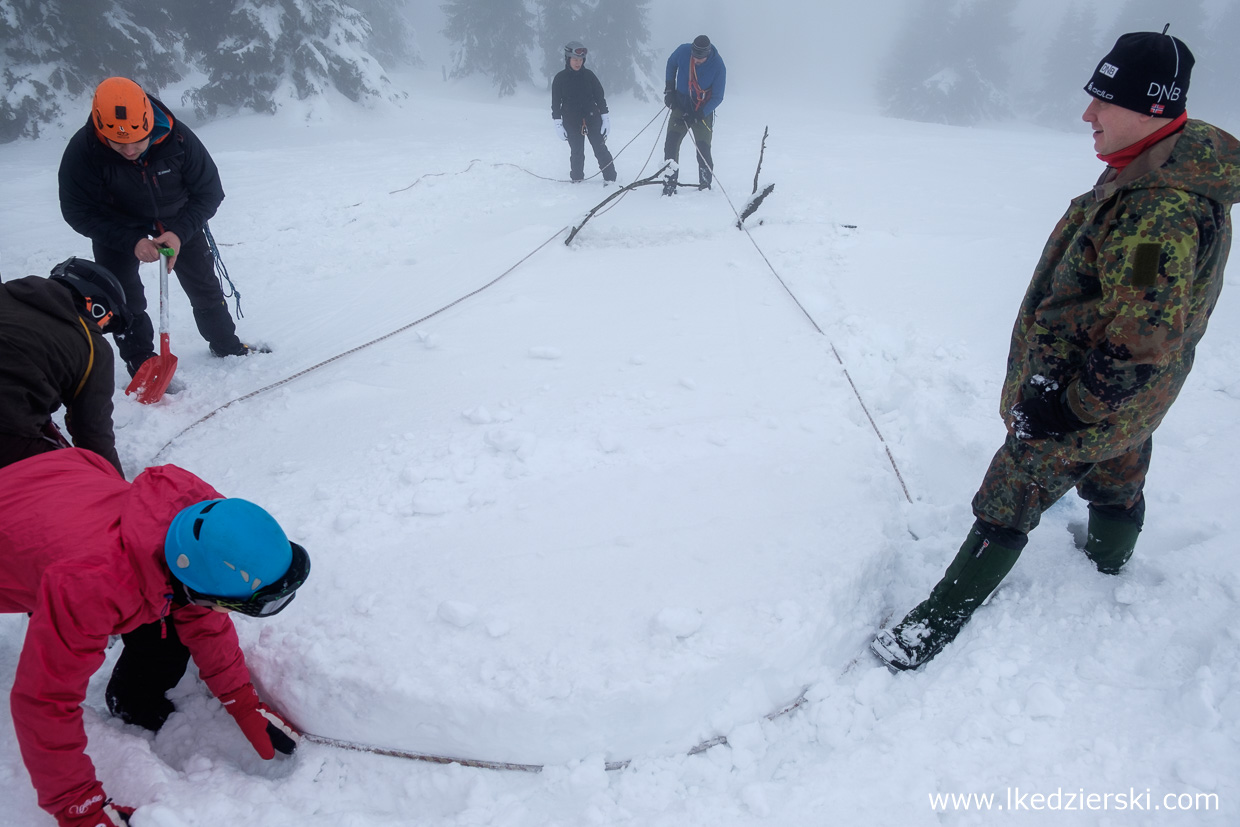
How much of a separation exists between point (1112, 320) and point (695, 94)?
6.52 metres

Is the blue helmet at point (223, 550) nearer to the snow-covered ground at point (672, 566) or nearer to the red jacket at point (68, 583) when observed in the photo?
the red jacket at point (68, 583)

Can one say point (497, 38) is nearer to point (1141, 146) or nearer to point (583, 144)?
point (583, 144)

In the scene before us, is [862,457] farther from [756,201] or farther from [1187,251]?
[756,201]

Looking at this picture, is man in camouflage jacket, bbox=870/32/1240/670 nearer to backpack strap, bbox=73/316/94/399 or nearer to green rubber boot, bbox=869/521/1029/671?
green rubber boot, bbox=869/521/1029/671

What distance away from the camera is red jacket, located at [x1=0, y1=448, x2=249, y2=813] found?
58.8 inches

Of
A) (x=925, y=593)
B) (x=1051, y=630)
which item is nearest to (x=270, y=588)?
(x=925, y=593)

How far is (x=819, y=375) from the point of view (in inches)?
144

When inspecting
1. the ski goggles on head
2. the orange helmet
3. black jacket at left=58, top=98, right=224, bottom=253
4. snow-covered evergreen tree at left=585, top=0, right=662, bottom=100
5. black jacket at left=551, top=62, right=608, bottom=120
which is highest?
snow-covered evergreen tree at left=585, top=0, right=662, bottom=100

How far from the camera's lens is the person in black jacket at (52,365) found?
6.51 ft

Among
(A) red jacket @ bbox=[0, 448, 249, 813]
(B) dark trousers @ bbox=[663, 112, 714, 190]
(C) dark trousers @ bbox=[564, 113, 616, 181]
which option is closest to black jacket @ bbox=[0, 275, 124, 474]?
(A) red jacket @ bbox=[0, 448, 249, 813]

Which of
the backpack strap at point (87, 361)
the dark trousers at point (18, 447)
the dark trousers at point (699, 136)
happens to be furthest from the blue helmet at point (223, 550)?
the dark trousers at point (699, 136)

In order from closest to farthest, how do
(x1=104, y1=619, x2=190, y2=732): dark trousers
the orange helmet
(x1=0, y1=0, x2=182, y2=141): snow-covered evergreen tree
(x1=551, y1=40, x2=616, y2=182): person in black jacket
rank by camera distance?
(x1=104, y1=619, x2=190, y2=732): dark trousers → the orange helmet → (x1=551, y1=40, x2=616, y2=182): person in black jacket → (x1=0, y1=0, x2=182, y2=141): snow-covered evergreen tree

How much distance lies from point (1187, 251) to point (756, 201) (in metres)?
4.75

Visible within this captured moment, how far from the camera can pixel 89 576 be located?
151cm
